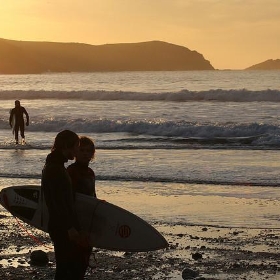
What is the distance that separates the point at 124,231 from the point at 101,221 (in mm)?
332

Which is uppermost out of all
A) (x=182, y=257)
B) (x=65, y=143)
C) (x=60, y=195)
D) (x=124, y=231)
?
(x=65, y=143)

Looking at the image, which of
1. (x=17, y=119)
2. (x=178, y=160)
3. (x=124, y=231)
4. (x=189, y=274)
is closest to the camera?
(x=124, y=231)

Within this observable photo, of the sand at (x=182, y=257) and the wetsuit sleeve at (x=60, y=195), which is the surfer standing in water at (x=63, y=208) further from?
the sand at (x=182, y=257)

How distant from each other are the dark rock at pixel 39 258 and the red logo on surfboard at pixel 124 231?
5.89ft

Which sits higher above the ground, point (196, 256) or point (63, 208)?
point (63, 208)

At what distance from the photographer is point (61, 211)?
5762 millimetres

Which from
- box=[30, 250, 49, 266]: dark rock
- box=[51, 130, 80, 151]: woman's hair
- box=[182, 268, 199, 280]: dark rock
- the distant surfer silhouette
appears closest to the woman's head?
box=[51, 130, 80, 151]: woman's hair

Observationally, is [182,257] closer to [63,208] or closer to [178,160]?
[63,208]

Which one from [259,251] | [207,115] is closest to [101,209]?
[259,251]

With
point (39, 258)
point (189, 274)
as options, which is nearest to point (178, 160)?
point (39, 258)

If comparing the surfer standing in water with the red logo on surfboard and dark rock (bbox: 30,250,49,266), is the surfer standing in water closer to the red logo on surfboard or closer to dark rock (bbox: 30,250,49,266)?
the red logo on surfboard

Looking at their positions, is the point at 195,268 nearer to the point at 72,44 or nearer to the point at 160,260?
the point at 160,260

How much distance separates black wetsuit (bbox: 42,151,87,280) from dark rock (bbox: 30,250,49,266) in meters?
2.39

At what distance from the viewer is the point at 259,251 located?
8953mm
